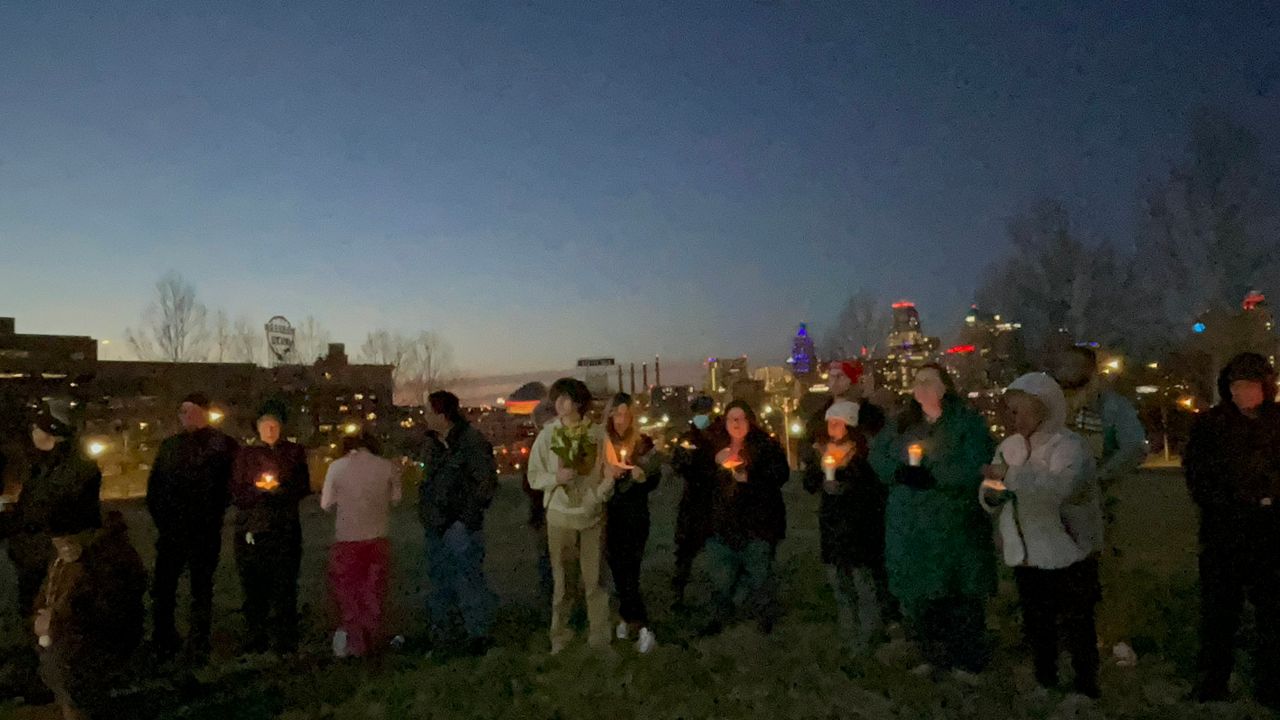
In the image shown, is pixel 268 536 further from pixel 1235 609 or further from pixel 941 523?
pixel 1235 609

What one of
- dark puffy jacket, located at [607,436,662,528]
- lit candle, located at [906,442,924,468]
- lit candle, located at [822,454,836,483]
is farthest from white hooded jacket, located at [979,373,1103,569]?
dark puffy jacket, located at [607,436,662,528]

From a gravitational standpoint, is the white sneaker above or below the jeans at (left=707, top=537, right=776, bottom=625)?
below

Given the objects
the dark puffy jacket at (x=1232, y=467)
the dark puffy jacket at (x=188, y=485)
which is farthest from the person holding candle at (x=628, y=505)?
the dark puffy jacket at (x=1232, y=467)

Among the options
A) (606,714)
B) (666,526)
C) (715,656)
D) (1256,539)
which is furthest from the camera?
(666,526)

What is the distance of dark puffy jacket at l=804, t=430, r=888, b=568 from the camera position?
623cm

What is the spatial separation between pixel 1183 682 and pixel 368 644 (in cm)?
531

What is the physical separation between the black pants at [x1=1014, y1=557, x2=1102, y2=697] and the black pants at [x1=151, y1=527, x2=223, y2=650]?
5.66 metres

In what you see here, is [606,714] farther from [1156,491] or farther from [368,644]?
[1156,491]

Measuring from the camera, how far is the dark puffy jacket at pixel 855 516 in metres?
6.23

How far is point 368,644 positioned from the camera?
6742 millimetres

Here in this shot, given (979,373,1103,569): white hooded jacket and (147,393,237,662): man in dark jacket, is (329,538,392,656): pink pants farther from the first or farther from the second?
Result: (979,373,1103,569): white hooded jacket

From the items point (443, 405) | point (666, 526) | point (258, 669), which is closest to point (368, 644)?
point (258, 669)

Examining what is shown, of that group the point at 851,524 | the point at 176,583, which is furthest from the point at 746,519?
the point at 176,583

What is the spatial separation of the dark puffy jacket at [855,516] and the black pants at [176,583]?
451 centimetres
